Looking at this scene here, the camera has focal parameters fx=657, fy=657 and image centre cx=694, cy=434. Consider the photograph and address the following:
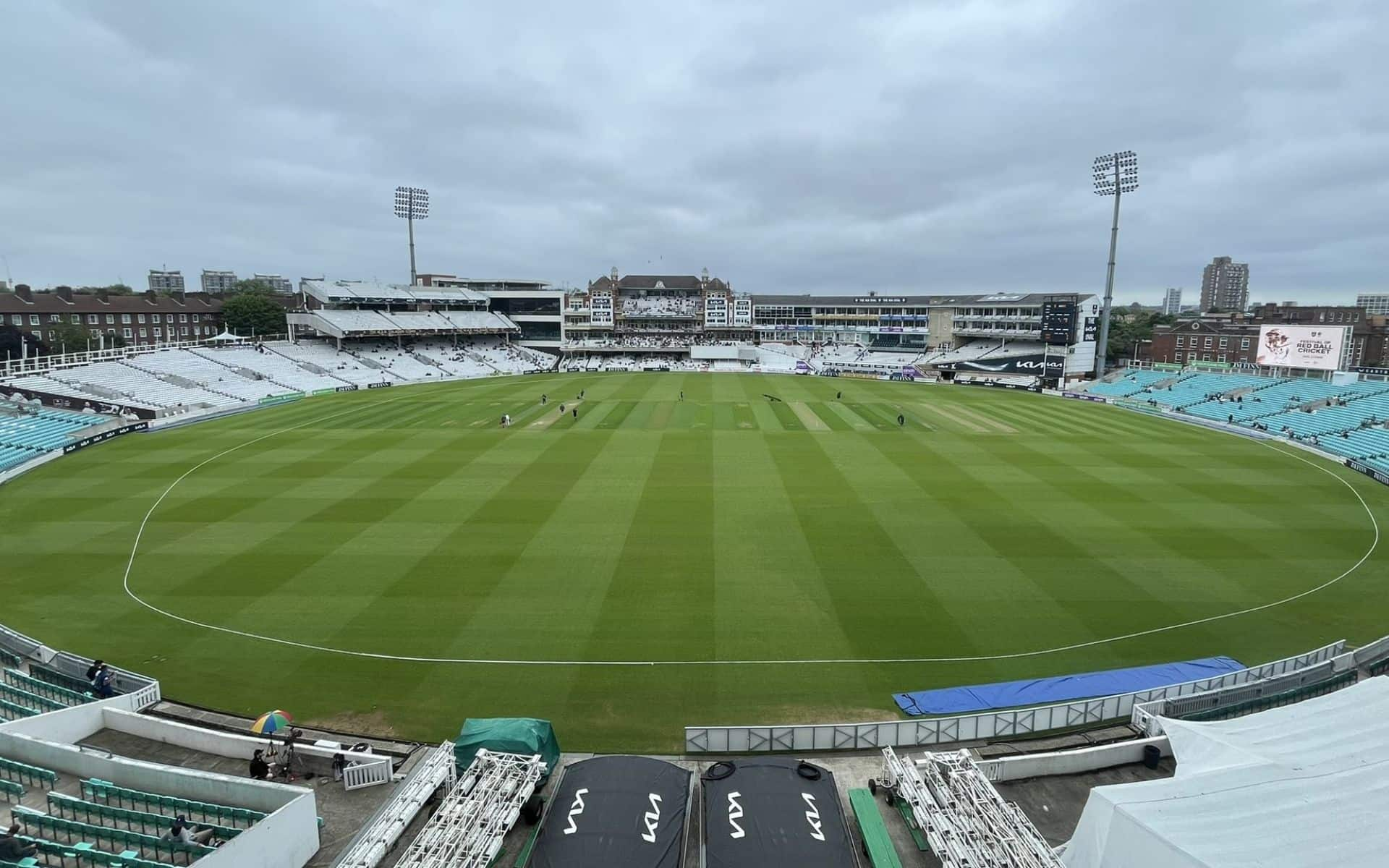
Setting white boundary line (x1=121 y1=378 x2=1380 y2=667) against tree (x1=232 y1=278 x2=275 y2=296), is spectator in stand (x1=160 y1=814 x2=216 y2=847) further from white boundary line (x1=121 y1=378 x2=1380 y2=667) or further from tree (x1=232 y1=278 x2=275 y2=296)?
tree (x1=232 y1=278 x2=275 y2=296)

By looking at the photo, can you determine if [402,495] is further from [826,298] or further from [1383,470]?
[826,298]

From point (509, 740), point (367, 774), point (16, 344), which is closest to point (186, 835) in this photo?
point (367, 774)

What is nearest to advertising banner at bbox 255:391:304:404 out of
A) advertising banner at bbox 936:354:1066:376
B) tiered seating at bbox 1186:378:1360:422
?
advertising banner at bbox 936:354:1066:376

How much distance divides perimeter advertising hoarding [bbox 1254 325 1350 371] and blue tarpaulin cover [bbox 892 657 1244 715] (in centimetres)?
4609

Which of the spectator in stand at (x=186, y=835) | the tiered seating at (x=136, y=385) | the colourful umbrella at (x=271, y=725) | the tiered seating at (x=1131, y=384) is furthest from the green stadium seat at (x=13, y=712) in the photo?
the tiered seating at (x=1131, y=384)

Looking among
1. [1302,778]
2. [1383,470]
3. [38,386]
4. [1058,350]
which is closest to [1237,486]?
[1383,470]

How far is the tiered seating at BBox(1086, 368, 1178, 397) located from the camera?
5919cm

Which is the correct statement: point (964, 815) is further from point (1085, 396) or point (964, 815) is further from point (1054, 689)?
point (1085, 396)

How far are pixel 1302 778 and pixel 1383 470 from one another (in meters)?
33.2

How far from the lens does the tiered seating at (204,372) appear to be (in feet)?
170

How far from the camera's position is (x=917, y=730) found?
11.0m

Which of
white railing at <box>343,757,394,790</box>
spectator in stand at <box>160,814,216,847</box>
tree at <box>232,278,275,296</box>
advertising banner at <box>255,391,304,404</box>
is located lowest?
white railing at <box>343,757,394,790</box>

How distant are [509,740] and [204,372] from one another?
59.6m

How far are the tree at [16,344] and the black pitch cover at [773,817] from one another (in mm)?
77881
